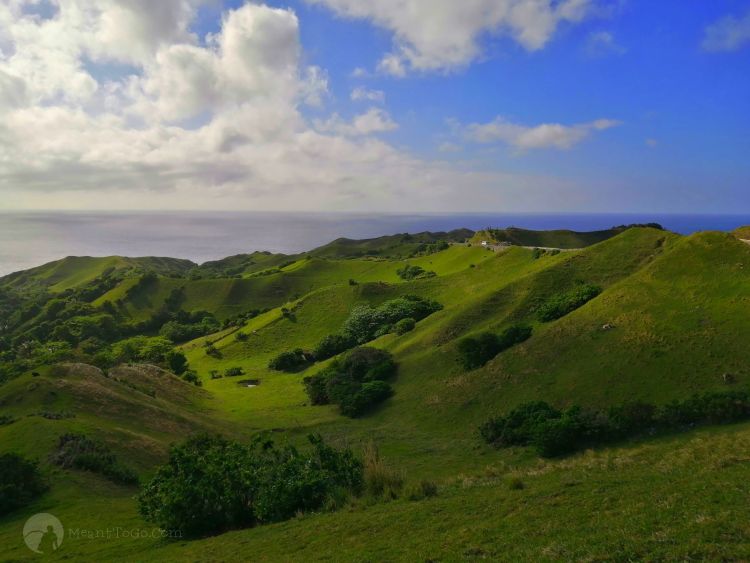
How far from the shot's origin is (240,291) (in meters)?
116

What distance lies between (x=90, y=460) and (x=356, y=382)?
24.1m

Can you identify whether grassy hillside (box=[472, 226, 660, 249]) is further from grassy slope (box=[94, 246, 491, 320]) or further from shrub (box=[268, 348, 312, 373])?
shrub (box=[268, 348, 312, 373])

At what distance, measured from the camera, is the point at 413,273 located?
3851 inches

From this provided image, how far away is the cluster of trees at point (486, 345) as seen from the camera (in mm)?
38406

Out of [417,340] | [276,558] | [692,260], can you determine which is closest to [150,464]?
[276,558]

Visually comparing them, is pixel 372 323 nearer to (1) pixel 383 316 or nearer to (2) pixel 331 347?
(1) pixel 383 316

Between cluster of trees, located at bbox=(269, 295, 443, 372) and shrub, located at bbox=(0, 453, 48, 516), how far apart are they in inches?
1610

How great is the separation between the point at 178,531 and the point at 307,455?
5047mm

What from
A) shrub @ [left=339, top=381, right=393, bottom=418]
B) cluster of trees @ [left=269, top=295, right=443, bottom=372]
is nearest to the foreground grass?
shrub @ [left=339, top=381, right=393, bottom=418]

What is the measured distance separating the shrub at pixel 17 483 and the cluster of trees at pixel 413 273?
7602 cm

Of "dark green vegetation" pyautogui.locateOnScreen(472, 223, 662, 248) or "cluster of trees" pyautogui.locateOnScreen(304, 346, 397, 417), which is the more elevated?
"dark green vegetation" pyautogui.locateOnScreen(472, 223, 662, 248)

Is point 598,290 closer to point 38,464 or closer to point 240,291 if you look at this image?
point 38,464

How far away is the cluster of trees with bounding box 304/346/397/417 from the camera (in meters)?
40.6

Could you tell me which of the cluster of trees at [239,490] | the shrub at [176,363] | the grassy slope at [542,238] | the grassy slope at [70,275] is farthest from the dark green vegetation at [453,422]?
the grassy slope at [70,275]
